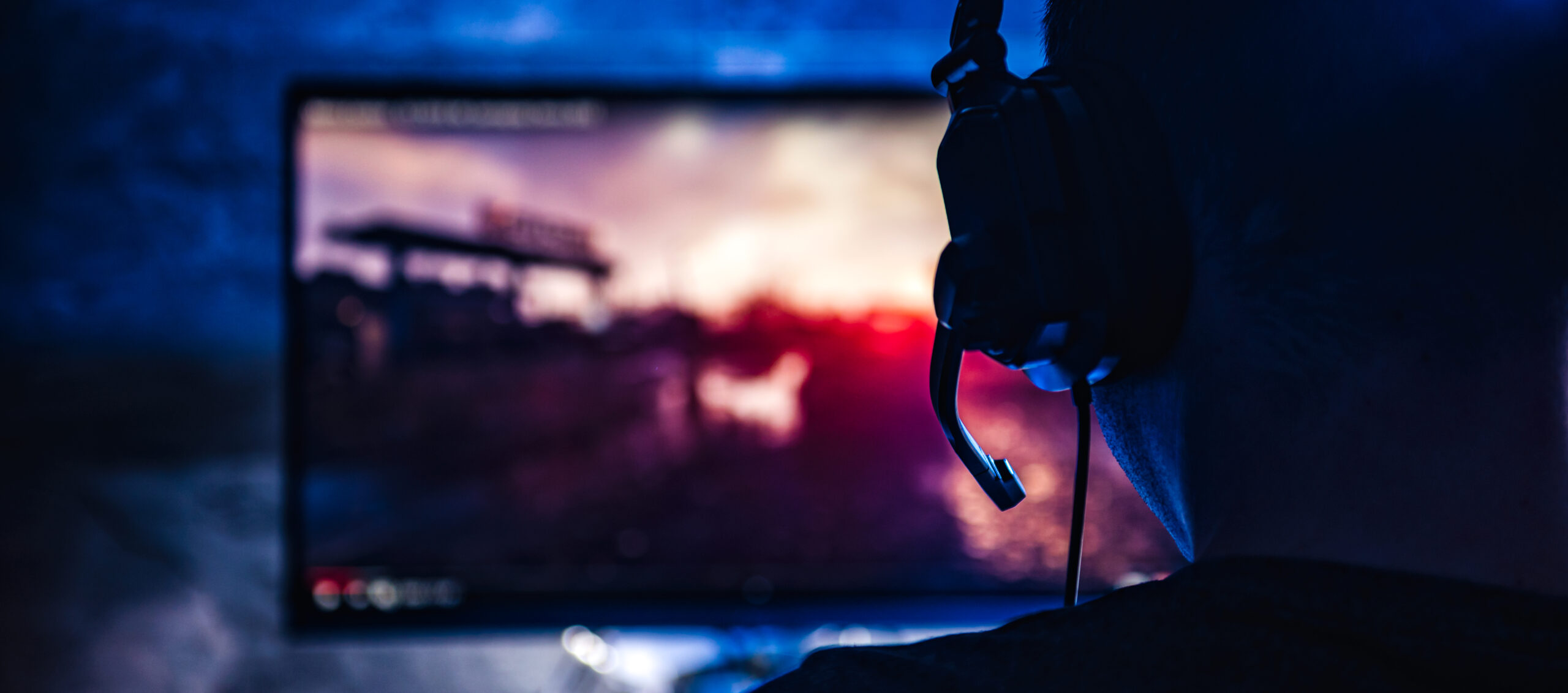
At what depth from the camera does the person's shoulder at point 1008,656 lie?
30 centimetres

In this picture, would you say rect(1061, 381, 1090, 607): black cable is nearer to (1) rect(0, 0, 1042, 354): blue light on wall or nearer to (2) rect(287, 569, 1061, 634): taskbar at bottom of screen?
(2) rect(287, 569, 1061, 634): taskbar at bottom of screen

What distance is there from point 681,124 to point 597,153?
0.43ft

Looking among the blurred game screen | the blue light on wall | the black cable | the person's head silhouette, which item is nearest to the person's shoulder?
the person's head silhouette

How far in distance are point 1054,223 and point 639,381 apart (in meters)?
0.82

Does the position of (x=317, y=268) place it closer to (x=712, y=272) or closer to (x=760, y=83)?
(x=712, y=272)

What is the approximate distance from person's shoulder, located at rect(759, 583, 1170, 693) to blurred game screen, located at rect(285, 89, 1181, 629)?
768 millimetres

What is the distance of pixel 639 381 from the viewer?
113 cm

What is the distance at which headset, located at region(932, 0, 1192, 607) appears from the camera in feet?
1.19

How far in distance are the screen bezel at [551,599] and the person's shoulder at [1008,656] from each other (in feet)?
2.60

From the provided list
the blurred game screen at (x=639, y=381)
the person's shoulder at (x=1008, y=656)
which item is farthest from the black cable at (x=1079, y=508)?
the blurred game screen at (x=639, y=381)

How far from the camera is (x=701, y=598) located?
1.13 metres

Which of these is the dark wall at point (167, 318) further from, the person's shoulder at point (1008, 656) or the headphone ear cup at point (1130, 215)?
the person's shoulder at point (1008, 656)

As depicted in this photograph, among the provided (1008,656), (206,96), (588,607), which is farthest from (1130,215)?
(206,96)

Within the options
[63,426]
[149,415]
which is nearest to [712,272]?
[149,415]
